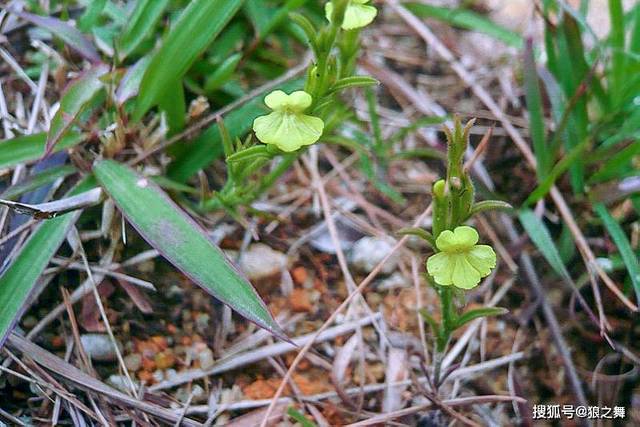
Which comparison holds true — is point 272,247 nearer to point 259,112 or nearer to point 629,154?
point 259,112

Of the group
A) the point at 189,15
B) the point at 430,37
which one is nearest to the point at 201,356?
the point at 189,15

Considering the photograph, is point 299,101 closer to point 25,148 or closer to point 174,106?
point 174,106

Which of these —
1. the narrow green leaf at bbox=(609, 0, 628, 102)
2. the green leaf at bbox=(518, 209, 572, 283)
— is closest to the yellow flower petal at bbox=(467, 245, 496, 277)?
the green leaf at bbox=(518, 209, 572, 283)

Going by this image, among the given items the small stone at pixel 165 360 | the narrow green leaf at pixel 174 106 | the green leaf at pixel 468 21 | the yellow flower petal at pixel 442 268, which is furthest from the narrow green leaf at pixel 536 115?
the small stone at pixel 165 360

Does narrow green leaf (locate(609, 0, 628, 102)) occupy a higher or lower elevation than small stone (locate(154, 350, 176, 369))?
higher

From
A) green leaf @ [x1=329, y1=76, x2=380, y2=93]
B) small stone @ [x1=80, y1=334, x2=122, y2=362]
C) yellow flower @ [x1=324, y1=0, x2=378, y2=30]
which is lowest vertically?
small stone @ [x1=80, y1=334, x2=122, y2=362]

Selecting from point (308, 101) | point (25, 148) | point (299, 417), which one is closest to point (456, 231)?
point (308, 101)

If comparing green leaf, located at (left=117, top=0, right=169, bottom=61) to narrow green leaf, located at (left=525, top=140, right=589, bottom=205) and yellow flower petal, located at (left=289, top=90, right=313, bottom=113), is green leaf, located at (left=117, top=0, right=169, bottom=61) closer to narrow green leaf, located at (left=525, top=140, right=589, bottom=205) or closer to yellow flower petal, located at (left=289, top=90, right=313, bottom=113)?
yellow flower petal, located at (left=289, top=90, right=313, bottom=113)
